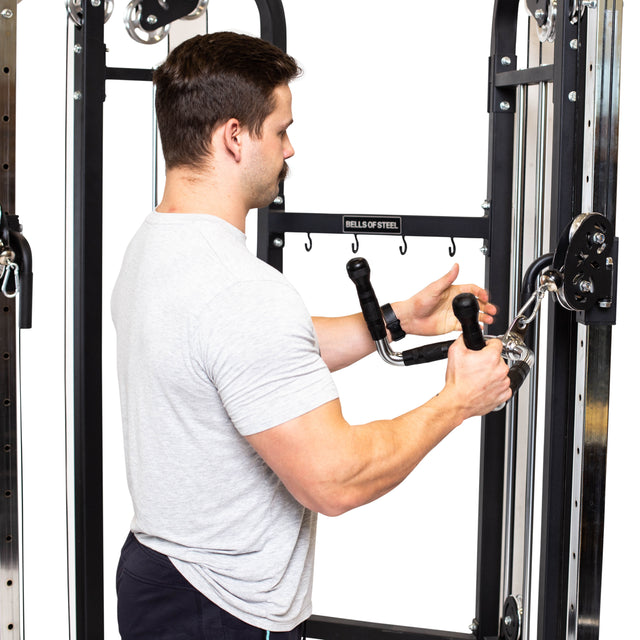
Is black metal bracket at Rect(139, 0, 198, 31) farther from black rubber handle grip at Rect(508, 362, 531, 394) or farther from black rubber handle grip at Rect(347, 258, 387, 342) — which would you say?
black rubber handle grip at Rect(508, 362, 531, 394)

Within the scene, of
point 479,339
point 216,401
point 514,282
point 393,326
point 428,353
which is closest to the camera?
point 216,401

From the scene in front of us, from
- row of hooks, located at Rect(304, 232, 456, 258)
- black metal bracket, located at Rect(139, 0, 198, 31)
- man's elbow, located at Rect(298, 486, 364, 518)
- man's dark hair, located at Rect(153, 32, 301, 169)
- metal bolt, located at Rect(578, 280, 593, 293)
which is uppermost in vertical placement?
black metal bracket, located at Rect(139, 0, 198, 31)

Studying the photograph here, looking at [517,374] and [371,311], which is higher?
[371,311]

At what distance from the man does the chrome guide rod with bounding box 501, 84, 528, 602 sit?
82 cm

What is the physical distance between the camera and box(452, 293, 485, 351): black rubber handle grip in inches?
66.2

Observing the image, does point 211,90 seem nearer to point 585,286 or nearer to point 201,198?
point 201,198

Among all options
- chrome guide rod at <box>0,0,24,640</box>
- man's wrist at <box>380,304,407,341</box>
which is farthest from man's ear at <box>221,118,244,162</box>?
chrome guide rod at <box>0,0,24,640</box>

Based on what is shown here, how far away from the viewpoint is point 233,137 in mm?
1729

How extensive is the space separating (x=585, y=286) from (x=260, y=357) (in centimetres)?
70

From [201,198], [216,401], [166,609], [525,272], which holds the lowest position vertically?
[166,609]

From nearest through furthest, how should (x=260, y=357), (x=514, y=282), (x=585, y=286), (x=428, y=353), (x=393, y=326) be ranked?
(x=260, y=357)
(x=585, y=286)
(x=428, y=353)
(x=393, y=326)
(x=514, y=282)

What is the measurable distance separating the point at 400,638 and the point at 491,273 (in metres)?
1.11

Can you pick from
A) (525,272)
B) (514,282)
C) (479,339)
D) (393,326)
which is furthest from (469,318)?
(514,282)

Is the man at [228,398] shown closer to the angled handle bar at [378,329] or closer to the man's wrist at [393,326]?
the angled handle bar at [378,329]
